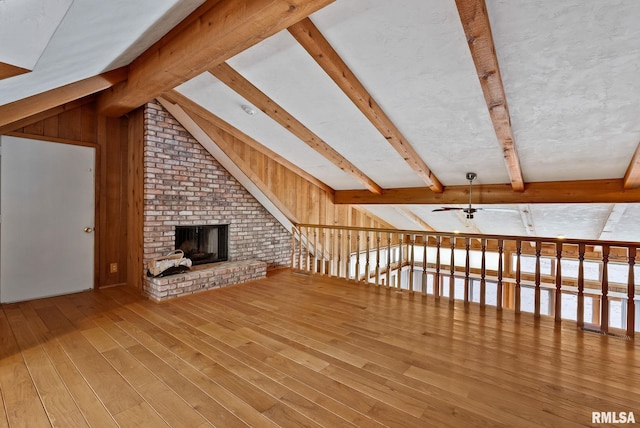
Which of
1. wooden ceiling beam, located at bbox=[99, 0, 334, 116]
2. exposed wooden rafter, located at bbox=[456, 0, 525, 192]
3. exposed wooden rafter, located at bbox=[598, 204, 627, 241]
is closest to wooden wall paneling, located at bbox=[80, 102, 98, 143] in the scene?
wooden ceiling beam, located at bbox=[99, 0, 334, 116]

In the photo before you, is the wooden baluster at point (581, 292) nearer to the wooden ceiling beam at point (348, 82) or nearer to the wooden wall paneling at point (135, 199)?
the wooden ceiling beam at point (348, 82)

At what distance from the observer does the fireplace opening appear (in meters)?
4.68

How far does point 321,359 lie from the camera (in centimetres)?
228

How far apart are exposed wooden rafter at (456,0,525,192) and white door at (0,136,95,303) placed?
469 centimetres

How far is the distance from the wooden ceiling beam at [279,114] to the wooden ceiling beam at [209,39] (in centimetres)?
46

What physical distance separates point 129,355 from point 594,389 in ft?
11.0

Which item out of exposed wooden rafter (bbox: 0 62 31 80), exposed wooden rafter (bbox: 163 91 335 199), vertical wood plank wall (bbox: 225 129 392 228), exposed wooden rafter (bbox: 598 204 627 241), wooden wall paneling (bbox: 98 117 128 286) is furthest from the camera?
vertical wood plank wall (bbox: 225 129 392 228)

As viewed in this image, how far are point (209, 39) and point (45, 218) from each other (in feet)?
10.7

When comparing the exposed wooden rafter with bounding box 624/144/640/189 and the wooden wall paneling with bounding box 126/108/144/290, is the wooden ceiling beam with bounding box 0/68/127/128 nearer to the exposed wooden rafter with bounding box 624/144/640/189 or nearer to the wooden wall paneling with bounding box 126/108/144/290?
the wooden wall paneling with bounding box 126/108/144/290

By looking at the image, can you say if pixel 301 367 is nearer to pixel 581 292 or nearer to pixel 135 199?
A: pixel 581 292

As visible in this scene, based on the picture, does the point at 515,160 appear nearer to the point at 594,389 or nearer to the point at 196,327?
the point at 594,389

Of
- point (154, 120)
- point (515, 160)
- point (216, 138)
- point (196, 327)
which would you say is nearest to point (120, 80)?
point (154, 120)

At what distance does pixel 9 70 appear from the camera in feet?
5.71

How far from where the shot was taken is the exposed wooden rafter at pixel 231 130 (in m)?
3.83
